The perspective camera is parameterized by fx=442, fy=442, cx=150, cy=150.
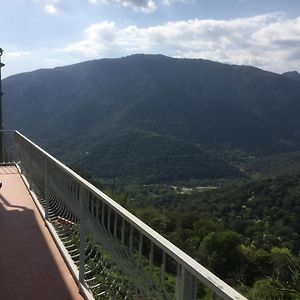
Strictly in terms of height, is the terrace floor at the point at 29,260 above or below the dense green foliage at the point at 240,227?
above

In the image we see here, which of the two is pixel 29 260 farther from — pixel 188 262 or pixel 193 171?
pixel 193 171

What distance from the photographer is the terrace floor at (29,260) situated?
3.52 m

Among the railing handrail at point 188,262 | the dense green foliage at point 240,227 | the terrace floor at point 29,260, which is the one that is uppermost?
the railing handrail at point 188,262

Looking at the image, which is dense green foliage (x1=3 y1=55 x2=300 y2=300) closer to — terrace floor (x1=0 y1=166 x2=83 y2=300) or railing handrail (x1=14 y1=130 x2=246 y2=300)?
terrace floor (x1=0 y1=166 x2=83 y2=300)

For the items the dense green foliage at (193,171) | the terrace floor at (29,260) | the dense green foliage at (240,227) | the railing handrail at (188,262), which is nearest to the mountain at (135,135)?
the dense green foliage at (193,171)

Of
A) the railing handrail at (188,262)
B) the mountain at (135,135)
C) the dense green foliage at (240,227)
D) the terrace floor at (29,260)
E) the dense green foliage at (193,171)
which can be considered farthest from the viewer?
the mountain at (135,135)

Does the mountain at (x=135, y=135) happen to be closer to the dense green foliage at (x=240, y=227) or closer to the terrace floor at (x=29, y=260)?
the dense green foliage at (x=240, y=227)

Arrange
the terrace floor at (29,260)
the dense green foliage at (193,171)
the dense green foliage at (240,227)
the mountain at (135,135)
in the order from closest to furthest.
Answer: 1. the terrace floor at (29,260)
2. the dense green foliage at (240,227)
3. the dense green foliage at (193,171)
4. the mountain at (135,135)

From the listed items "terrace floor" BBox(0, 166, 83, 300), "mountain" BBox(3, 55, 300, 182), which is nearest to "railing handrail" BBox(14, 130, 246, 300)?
"terrace floor" BBox(0, 166, 83, 300)

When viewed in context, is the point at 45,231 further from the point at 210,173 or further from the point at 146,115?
the point at 146,115

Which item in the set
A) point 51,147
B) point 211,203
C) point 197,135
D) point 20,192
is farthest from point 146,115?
point 20,192

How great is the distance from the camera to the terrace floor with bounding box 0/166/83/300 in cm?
352

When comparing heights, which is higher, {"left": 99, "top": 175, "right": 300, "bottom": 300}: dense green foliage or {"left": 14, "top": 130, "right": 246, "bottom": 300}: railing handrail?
{"left": 14, "top": 130, "right": 246, "bottom": 300}: railing handrail

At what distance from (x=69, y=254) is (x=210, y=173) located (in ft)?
417
